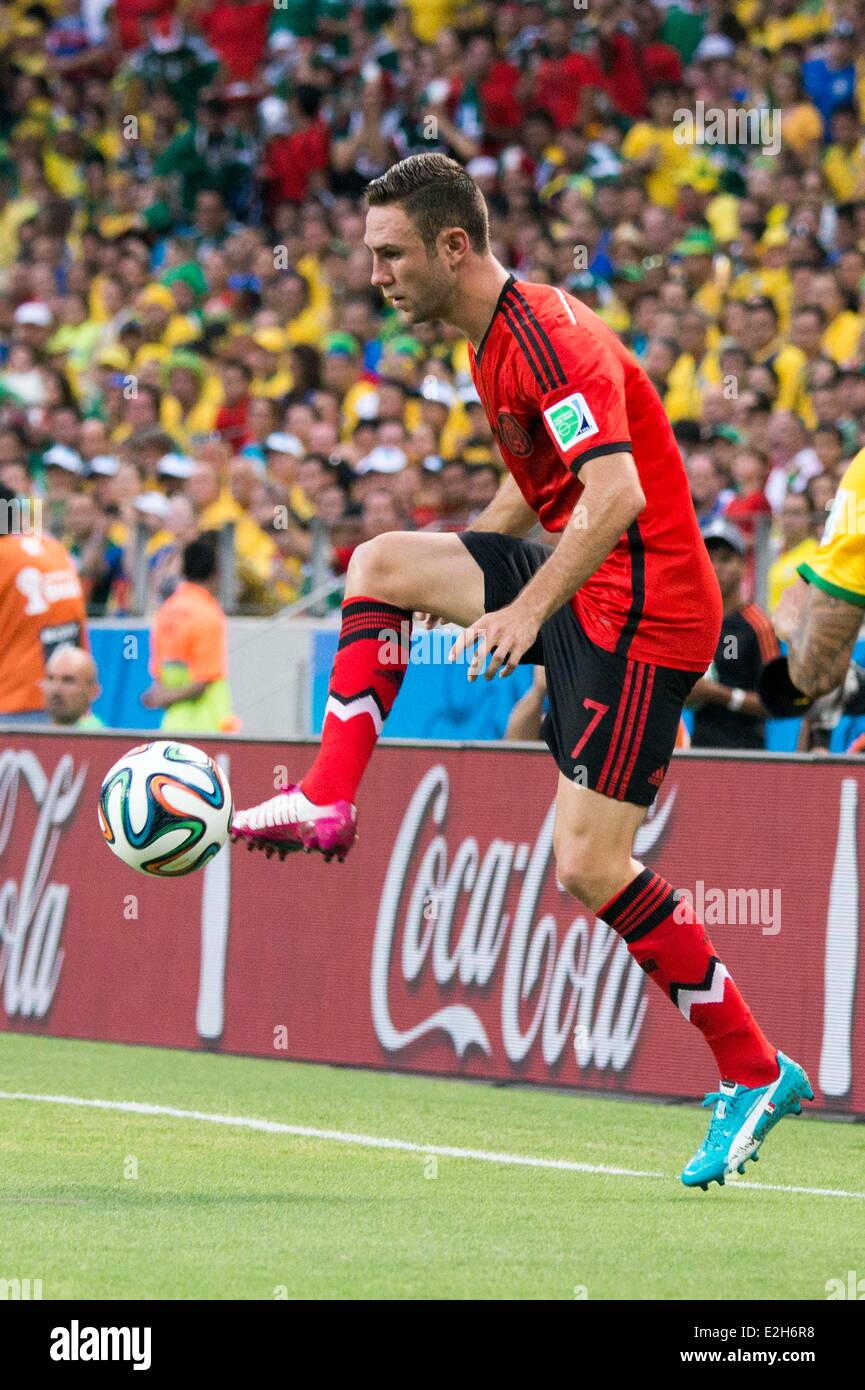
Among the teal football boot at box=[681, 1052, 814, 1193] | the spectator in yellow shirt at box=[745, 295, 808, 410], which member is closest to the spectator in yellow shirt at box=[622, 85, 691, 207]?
the spectator in yellow shirt at box=[745, 295, 808, 410]

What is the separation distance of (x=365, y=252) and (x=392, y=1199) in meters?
12.4

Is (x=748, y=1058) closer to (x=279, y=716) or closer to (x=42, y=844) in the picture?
(x=42, y=844)

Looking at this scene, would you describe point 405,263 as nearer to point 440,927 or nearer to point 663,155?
point 440,927

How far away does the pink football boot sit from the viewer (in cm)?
612

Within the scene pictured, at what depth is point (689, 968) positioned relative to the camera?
638 cm

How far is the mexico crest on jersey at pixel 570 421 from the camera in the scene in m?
5.80

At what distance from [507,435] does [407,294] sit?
45 cm

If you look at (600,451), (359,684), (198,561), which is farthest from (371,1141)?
A: (198,561)

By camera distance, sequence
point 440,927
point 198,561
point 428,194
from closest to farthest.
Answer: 1. point 428,194
2. point 440,927
3. point 198,561

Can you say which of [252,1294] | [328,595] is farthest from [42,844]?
[252,1294]

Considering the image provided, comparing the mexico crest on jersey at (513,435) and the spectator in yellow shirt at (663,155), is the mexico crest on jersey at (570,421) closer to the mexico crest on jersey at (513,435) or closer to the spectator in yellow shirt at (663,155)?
the mexico crest on jersey at (513,435)

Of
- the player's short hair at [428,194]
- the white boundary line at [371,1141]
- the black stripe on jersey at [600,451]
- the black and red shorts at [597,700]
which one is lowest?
the white boundary line at [371,1141]

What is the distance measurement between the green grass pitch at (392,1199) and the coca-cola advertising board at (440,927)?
0.30 metres
